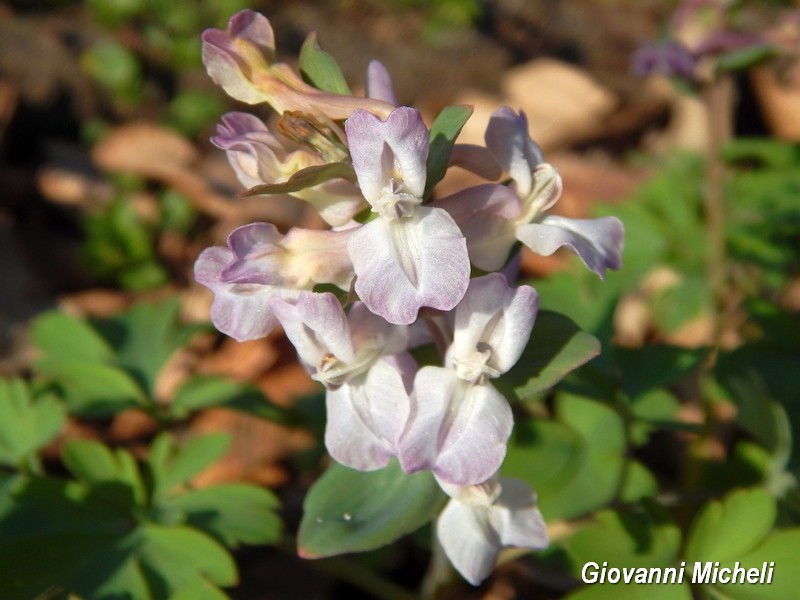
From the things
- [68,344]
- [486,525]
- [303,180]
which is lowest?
[68,344]

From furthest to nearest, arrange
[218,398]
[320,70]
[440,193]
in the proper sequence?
1. [440,193]
2. [218,398]
3. [320,70]

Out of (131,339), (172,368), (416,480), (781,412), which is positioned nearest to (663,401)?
(781,412)

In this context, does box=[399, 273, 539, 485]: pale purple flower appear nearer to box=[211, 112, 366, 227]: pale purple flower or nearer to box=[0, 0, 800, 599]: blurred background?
box=[211, 112, 366, 227]: pale purple flower

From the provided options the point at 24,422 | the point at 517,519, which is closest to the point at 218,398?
the point at 24,422

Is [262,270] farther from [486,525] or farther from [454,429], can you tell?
[486,525]

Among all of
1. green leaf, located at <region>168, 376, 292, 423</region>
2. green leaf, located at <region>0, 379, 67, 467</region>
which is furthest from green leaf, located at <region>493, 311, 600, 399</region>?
green leaf, located at <region>0, 379, 67, 467</region>

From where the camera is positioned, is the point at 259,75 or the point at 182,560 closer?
the point at 259,75

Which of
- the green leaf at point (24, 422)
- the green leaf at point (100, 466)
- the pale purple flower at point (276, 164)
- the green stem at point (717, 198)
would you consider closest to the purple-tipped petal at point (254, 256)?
the pale purple flower at point (276, 164)
